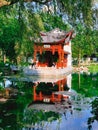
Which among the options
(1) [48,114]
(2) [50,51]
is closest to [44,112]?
(1) [48,114]

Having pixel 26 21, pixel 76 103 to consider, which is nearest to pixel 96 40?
pixel 26 21

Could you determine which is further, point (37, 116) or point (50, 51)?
point (50, 51)

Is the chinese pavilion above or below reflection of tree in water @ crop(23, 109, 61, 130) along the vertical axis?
above

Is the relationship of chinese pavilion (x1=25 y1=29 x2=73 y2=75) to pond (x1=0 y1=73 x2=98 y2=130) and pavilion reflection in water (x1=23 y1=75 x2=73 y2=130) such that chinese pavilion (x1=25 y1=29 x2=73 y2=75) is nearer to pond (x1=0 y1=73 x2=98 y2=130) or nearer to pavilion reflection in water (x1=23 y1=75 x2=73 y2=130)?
pavilion reflection in water (x1=23 y1=75 x2=73 y2=130)

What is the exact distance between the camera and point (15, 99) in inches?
777

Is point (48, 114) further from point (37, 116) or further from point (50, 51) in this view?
point (50, 51)

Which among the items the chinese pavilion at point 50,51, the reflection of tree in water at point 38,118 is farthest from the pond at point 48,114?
the chinese pavilion at point 50,51

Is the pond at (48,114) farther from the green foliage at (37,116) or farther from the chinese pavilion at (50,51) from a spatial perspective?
the chinese pavilion at (50,51)

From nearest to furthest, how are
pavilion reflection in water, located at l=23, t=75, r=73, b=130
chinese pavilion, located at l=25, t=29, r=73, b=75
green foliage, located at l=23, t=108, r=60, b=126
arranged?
pavilion reflection in water, located at l=23, t=75, r=73, b=130
green foliage, located at l=23, t=108, r=60, b=126
chinese pavilion, located at l=25, t=29, r=73, b=75

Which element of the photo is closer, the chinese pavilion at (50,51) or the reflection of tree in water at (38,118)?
the reflection of tree in water at (38,118)

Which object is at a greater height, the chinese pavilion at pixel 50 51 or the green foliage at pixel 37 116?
the chinese pavilion at pixel 50 51

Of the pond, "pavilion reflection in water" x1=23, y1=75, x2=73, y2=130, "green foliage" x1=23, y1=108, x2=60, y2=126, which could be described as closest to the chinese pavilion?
"pavilion reflection in water" x1=23, y1=75, x2=73, y2=130

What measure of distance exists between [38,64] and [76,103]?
30.9m

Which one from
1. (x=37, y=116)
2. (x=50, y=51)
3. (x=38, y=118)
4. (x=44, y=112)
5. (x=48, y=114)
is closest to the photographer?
(x=38, y=118)
